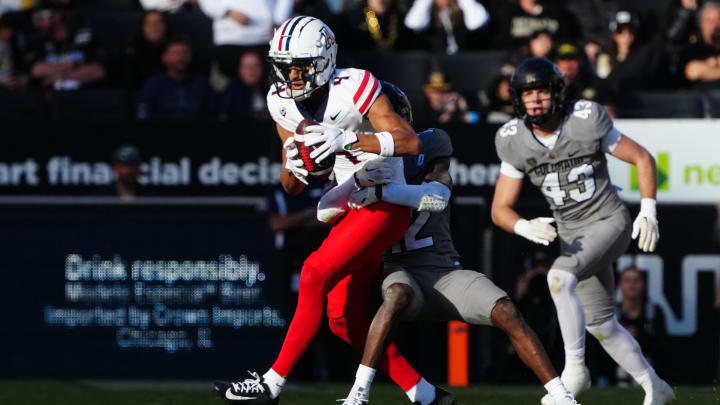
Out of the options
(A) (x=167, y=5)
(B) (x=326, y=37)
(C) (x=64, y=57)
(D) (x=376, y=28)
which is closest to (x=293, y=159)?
(B) (x=326, y=37)

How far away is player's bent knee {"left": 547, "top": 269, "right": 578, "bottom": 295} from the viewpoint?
6039 mm

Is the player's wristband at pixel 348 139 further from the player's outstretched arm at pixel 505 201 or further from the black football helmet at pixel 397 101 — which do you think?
the player's outstretched arm at pixel 505 201

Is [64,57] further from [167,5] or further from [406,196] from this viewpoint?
[406,196]

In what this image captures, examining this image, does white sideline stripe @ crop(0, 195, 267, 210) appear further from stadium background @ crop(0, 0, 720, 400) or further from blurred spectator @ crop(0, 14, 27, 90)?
blurred spectator @ crop(0, 14, 27, 90)

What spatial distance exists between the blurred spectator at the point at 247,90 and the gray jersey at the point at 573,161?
273 cm

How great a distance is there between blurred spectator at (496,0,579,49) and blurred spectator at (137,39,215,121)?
2.46 m

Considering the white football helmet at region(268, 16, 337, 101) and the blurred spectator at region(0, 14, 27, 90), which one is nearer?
the white football helmet at region(268, 16, 337, 101)

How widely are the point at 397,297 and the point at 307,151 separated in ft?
2.45

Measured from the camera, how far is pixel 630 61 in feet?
31.4

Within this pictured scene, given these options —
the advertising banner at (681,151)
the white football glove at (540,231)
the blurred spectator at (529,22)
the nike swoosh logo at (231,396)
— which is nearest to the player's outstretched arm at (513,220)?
the white football glove at (540,231)

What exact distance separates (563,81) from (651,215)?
77 cm

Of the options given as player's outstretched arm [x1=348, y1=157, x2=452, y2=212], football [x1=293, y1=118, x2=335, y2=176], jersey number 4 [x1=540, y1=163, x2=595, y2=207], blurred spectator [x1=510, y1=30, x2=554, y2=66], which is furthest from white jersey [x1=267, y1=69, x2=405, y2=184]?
blurred spectator [x1=510, y1=30, x2=554, y2=66]

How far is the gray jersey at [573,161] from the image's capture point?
6262mm

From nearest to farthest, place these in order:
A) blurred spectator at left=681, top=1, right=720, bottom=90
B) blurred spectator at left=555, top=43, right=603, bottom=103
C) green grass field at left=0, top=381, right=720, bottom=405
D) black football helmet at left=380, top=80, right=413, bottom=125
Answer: black football helmet at left=380, top=80, right=413, bottom=125 < green grass field at left=0, top=381, right=720, bottom=405 < blurred spectator at left=555, top=43, right=603, bottom=103 < blurred spectator at left=681, top=1, right=720, bottom=90
